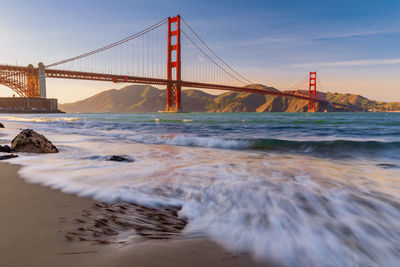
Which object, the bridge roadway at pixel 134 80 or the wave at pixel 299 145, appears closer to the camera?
the wave at pixel 299 145

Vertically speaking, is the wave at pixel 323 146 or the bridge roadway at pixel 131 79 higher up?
the bridge roadway at pixel 131 79

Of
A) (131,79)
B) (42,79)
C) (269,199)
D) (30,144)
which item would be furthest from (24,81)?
(269,199)

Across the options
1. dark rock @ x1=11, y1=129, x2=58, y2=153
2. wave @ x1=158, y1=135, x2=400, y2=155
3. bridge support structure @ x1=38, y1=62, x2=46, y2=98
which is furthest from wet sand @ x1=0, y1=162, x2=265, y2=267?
bridge support structure @ x1=38, y1=62, x2=46, y2=98

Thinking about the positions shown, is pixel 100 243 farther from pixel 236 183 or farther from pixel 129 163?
pixel 129 163

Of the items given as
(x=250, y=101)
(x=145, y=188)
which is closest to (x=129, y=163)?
(x=145, y=188)

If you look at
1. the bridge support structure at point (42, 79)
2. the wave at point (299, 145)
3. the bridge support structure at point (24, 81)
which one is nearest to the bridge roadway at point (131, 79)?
the bridge support structure at point (42, 79)

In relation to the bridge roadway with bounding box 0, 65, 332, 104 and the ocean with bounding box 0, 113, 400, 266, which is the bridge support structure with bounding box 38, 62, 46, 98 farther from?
the ocean with bounding box 0, 113, 400, 266

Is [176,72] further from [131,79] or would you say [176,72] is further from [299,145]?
[299,145]

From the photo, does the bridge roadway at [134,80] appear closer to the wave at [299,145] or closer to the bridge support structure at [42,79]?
the bridge support structure at [42,79]
